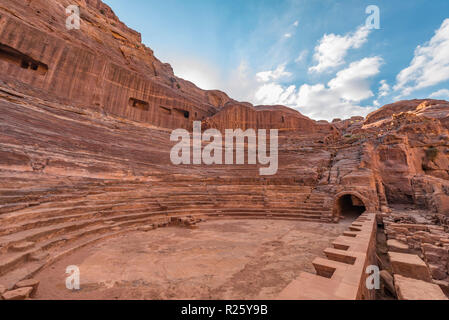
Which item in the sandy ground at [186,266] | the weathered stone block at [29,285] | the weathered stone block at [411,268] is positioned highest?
the weathered stone block at [411,268]

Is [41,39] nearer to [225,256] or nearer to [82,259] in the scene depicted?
[82,259]

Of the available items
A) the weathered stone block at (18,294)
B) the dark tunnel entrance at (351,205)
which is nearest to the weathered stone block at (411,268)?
the weathered stone block at (18,294)

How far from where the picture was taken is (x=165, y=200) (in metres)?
10.5

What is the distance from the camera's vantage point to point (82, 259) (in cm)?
441

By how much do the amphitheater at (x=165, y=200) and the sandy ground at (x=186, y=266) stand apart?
37 mm

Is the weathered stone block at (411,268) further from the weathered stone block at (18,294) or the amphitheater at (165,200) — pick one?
the weathered stone block at (18,294)

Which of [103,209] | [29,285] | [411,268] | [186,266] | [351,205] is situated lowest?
[186,266]

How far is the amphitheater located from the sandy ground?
0.04m

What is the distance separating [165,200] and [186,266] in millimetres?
6822

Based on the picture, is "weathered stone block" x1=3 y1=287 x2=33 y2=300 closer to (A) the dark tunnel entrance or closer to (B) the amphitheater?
(B) the amphitheater

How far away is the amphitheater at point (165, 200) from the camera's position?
3410 millimetres

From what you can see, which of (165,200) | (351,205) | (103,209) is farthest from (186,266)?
(351,205)

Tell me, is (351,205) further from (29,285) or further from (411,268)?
(29,285)
